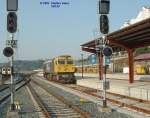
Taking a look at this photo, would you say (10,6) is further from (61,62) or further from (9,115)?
(61,62)

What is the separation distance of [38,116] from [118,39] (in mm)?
16540

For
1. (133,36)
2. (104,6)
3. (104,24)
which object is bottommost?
(104,24)

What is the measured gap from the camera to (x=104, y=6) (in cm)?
1783

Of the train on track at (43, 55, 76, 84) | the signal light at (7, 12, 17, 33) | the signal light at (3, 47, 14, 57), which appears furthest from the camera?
the train on track at (43, 55, 76, 84)

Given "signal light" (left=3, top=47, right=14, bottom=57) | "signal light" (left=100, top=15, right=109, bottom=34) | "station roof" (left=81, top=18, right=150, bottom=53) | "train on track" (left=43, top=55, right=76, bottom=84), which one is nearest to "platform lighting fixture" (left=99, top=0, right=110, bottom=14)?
"signal light" (left=100, top=15, right=109, bottom=34)

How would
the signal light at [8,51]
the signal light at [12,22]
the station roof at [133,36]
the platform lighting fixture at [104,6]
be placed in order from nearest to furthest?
the signal light at [12,22], the signal light at [8,51], the platform lighting fixture at [104,6], the station roof at [133,36]

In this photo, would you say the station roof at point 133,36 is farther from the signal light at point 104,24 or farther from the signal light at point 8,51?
the signal light at point 8,51

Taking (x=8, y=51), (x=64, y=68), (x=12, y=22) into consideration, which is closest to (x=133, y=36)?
(x=8, y=51)

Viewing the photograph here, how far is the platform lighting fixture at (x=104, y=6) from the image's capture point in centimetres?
1775

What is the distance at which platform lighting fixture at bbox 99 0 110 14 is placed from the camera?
17750 millimetres

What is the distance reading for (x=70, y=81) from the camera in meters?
52.9

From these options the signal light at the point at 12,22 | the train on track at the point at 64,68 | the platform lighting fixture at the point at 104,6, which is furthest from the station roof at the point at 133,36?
the train on track at the point at 64,68

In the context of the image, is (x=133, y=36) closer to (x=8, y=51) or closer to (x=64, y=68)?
(x=8, y=51)

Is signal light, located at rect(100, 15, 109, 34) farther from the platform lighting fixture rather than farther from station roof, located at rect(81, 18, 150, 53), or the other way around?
station roof, located at rect(81, 18, 150, 53)
